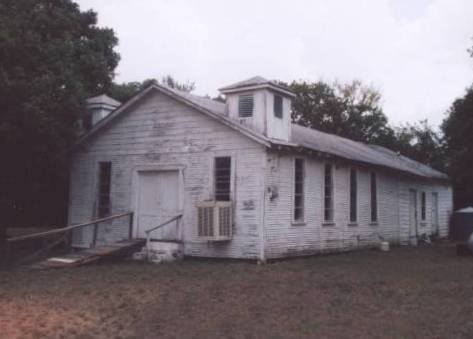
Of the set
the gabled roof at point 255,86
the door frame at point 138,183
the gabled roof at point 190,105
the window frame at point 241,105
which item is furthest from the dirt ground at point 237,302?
the gabled roof at point 255,86

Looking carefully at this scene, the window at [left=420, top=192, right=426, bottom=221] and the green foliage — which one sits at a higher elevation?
the green foliage

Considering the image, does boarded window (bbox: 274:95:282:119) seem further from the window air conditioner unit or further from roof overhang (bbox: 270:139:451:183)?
the window air conditioner unit

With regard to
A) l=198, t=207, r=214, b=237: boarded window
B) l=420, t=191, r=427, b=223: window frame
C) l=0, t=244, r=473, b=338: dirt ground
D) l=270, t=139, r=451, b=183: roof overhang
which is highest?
l=270, t=139, r=451, b=183: roof overhang

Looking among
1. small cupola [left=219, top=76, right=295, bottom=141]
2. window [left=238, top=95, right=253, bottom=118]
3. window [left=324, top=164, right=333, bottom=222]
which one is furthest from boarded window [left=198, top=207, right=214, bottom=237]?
window [left=324, top=164, right=333, bottom=222]

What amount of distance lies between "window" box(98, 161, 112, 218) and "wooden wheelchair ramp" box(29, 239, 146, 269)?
6.71ft

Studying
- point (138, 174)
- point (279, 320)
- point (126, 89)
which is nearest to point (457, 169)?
point (138, 174)

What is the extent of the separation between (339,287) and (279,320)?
3324mm

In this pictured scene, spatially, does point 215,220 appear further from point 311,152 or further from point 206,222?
point 311,152

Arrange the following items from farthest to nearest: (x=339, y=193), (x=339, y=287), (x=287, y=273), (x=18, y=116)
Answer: (x=339, y=193)
(x=18, y=116)
(x=287, y=273)
(x=339, y=287)

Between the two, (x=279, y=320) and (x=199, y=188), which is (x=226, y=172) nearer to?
(x=199, y=188)

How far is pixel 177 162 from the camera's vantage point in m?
16.9

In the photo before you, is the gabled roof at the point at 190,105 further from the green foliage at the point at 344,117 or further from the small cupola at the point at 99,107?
the green foliage at the point at 344,117

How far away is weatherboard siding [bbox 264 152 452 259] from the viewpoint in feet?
51.5

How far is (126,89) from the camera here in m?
27.2
